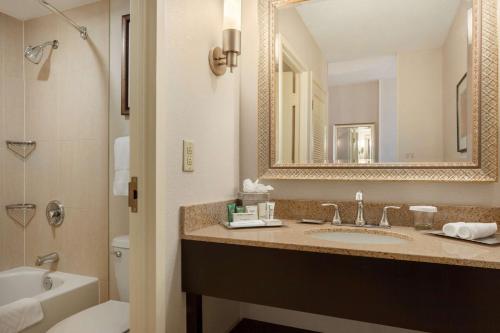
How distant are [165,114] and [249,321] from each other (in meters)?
1.22

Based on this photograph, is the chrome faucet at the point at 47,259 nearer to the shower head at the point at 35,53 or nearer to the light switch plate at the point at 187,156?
the shower head at the point at 35,53

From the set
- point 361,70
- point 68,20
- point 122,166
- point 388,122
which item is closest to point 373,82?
point 361,70

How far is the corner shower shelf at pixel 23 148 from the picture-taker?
2324mm

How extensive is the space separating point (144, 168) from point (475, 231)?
1.15 meters

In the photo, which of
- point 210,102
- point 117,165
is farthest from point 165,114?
point 117,165

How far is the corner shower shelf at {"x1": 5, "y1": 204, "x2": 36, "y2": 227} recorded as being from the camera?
2.32m

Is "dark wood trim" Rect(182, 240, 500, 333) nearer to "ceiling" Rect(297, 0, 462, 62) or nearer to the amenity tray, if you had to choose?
the amenity tray

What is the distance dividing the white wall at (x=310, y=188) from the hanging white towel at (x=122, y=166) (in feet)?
2.15

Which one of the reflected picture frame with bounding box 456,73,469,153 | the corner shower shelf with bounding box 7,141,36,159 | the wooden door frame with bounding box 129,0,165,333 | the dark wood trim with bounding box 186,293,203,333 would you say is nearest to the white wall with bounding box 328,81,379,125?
the reflected picture frame with bounding box 456,73,469,153

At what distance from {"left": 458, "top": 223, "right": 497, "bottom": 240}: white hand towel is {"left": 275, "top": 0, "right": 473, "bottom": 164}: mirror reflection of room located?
12.8 inches

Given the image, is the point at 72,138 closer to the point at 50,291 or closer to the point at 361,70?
the point at 50,291

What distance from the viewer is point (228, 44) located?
1428 mm

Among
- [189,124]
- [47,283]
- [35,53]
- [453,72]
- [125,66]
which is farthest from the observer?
[35,53]

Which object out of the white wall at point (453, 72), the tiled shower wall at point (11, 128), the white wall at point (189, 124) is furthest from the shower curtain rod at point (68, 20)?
the white wall at point (453, 72)
